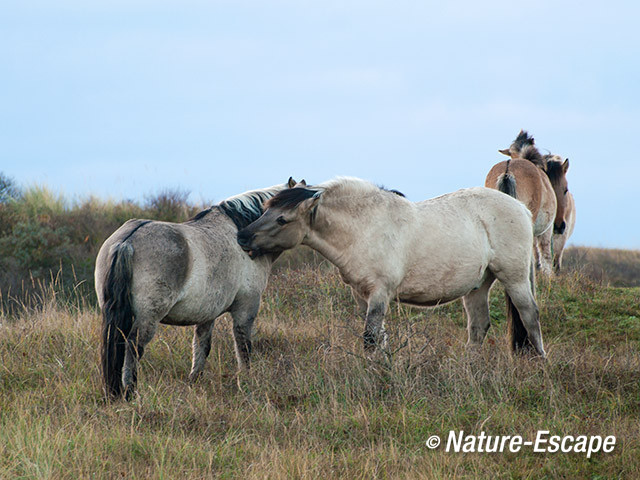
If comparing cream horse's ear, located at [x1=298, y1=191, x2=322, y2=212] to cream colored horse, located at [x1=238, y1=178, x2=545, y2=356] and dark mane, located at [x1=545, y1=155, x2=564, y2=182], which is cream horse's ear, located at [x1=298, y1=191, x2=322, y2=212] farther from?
dark mane, located at [x1=545, y1=155, x2=564, y2=182]

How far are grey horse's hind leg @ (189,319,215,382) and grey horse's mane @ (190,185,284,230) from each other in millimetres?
1031

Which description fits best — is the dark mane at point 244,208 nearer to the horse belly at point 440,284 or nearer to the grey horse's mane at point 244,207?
the grey horse's mane at point 244,207

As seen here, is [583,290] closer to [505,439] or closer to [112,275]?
A: [505,439]

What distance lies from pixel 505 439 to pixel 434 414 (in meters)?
0.61

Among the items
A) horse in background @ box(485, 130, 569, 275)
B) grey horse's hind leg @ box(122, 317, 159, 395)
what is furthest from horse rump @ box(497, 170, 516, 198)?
grey horse's hind leg @ box(122, 317, 159, 395)

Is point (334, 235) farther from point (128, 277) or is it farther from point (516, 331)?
point (516, 331)

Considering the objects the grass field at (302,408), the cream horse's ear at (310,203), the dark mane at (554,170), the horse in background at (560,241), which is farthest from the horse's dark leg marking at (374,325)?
the dark mane at (554,170)

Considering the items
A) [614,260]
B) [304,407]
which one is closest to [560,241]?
[304,407]

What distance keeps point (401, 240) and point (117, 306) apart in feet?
8.72

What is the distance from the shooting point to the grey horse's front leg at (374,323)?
5.91 meters

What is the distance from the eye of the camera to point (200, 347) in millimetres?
6277

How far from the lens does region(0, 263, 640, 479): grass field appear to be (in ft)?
14.3

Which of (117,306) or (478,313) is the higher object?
(117,306)

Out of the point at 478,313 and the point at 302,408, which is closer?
the point at 302,408
